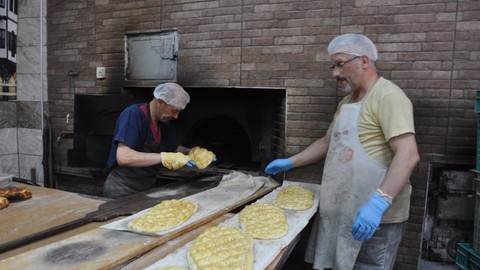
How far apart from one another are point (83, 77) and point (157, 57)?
1313 millimetres

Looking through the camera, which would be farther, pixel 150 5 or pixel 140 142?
pixel 150 5

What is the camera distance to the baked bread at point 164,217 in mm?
2053

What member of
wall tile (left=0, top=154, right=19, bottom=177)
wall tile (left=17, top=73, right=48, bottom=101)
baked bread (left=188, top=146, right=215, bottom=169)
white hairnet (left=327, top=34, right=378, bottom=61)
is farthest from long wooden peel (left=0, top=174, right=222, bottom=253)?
wall tile (left=0, top=154, right=19, bottom=177)

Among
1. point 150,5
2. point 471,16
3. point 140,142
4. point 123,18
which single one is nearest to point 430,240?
point 471,16

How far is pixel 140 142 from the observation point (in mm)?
3104

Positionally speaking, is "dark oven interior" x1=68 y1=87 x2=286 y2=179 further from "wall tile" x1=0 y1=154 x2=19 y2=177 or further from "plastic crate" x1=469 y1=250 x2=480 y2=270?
"plastic crate" x1=469 y1=250 x2=480 y2=270

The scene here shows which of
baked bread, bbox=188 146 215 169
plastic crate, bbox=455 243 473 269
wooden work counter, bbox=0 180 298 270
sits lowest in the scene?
plastic crate, bbox=455 243 473 269

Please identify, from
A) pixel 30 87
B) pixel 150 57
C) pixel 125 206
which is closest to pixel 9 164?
pixel 30 87

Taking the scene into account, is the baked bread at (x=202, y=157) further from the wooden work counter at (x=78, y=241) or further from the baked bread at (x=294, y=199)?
the baked bread at (x=294, y=199)

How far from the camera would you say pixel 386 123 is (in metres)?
2.17

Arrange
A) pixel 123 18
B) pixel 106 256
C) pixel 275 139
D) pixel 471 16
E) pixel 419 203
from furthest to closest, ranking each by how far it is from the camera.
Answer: pixel 123 18
pixel 275 139
pixel 419 203
pixel 471 16
pixel 106 256

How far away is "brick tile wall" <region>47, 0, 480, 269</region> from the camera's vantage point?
3.11 m

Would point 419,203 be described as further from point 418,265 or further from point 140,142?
point 140,142

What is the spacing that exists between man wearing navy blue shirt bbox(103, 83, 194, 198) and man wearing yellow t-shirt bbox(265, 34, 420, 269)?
1.50 metres
